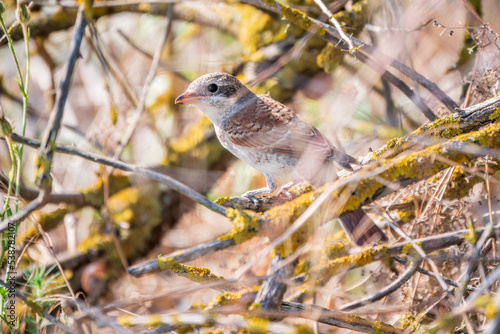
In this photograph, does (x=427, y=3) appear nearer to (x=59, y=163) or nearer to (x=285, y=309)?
(x=285, y=309)

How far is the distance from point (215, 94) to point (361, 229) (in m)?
1.52

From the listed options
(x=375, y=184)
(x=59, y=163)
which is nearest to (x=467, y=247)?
(x=375, y=184)

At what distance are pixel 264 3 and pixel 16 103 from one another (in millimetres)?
3556

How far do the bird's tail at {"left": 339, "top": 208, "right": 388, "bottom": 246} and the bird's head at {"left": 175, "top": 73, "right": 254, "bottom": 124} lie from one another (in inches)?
52.1

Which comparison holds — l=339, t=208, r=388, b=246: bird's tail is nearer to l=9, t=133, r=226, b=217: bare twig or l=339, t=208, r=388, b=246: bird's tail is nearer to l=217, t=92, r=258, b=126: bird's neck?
l=9, t=133, r=226, b=217: bare twig

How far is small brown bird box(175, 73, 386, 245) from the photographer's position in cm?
295

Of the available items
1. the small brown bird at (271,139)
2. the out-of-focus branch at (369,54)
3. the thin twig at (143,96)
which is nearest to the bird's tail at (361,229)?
the small brown bird at (271,139)

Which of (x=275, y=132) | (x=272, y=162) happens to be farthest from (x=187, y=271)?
(x=275, y=132)

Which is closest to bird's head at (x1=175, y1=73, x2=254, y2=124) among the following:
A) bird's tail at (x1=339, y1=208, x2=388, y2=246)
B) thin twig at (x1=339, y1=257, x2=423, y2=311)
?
bird's tail at (x1=339, y1=208, x2=388, y2=246)

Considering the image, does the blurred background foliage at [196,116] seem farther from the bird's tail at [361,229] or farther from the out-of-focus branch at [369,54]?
the bird's tail at [361,229]

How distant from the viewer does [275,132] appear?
336 centimetres

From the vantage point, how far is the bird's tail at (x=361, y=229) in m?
2.86

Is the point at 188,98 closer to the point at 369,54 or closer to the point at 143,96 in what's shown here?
the point at 143,96

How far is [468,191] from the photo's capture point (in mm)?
3004
